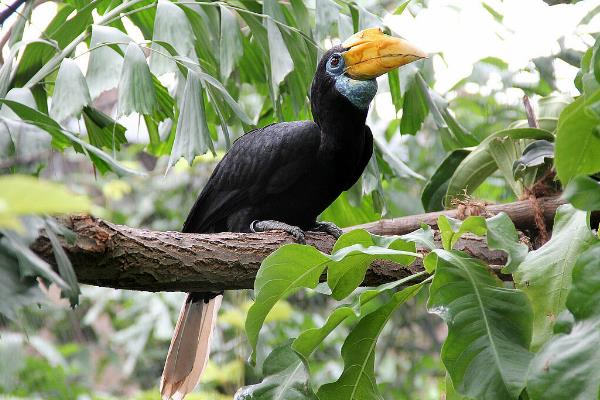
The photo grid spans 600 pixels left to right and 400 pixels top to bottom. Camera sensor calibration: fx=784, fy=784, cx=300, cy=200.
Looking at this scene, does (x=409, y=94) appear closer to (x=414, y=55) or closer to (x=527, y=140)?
(x=414, y=55)

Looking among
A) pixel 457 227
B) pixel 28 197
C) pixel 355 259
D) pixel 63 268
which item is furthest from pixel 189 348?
pixel 28 197

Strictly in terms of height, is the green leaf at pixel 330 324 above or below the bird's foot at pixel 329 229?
above

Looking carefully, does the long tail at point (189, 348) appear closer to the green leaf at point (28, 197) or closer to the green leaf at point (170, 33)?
the green leaf at point (170, 33)

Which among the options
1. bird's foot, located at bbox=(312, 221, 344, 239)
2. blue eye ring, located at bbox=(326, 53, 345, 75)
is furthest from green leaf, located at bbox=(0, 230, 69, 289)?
blue eye ring, located at bbox=(326, 53, 345, 75)

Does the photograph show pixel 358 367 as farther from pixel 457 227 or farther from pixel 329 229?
pixel 329 229

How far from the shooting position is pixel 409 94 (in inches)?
115

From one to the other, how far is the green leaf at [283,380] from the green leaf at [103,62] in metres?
1.03

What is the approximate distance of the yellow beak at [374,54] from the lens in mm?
2770

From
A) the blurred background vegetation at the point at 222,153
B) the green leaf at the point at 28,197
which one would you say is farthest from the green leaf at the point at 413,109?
the green leaf at the point at 28,197

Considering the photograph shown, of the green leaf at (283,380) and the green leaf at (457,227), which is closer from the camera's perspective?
the green leaf at (457,227)

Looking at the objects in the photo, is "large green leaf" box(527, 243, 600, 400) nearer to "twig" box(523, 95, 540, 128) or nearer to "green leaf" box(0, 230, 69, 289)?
"green leaf" box(0, 230, 69, 289)

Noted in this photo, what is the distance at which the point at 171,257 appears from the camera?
81.7 inches

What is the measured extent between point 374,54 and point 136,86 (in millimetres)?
970

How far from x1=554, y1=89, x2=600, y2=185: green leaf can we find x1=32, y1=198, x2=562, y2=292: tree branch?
3.44 feet
